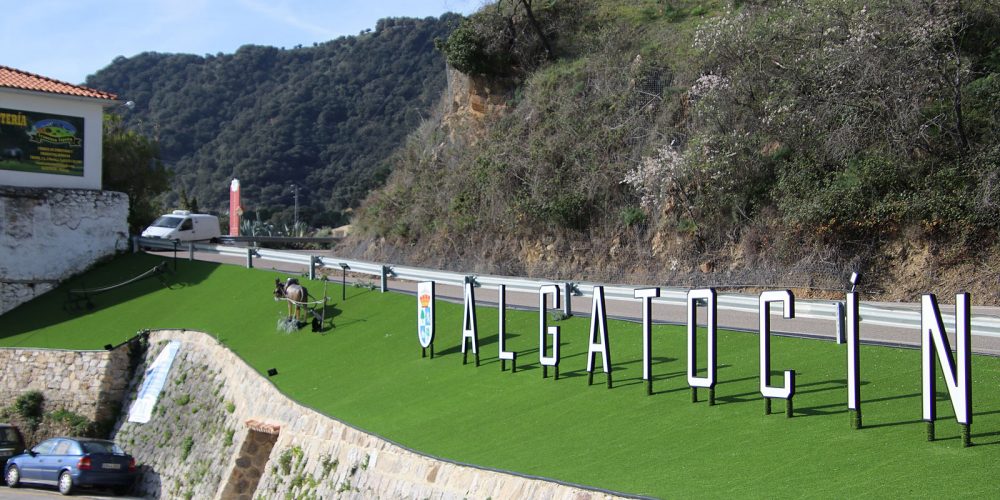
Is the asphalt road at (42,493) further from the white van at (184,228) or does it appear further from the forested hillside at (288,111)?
the forested hillside at (288,111)

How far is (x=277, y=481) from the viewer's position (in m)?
15.6

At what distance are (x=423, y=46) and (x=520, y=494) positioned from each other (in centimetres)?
11722

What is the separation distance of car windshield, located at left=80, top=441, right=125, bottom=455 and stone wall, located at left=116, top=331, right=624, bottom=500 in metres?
0.75

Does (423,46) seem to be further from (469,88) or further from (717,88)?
(717,88)

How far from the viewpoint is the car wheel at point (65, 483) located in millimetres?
18984

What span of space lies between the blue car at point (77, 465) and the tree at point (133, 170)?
23.4 metres

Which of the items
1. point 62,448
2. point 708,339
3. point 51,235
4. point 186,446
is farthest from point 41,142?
point 708,339

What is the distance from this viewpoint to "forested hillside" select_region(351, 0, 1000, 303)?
23.9 meters

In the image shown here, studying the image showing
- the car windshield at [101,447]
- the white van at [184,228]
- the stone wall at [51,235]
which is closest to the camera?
the car windshield at [101,447]

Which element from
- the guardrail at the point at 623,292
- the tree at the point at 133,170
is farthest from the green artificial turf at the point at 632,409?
the tree at the point at 133,170

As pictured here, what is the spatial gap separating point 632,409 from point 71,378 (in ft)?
52.2

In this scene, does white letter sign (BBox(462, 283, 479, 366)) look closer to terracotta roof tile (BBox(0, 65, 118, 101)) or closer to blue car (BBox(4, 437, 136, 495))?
blue car (BBox(4, 437, 136, 495))

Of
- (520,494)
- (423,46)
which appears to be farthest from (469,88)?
(423,46)

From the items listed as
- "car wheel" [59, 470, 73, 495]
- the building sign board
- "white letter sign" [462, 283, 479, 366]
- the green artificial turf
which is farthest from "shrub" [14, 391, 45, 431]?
"white letter sign" [462, 283, 479, 366]
